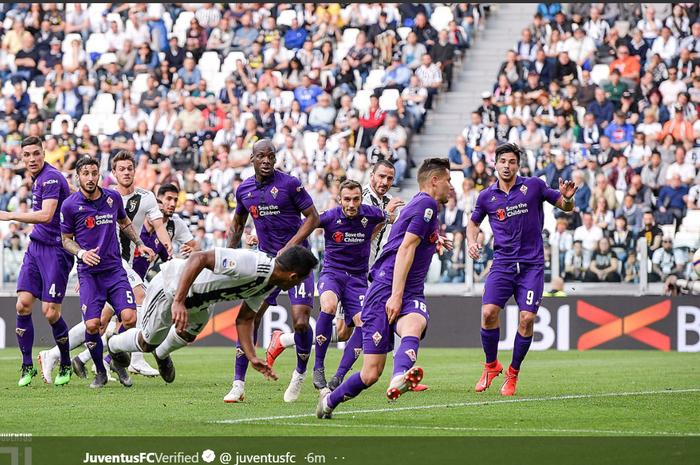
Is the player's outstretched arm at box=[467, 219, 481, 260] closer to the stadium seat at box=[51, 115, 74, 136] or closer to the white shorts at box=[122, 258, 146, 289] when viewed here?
the white shorts at box=[122, 258, 146, 289]

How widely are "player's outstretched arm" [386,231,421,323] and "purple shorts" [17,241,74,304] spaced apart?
5.52 meters

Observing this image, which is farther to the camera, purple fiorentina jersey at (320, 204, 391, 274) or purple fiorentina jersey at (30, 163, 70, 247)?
purple fiorentina jersey at (30, 163, 70, 247)

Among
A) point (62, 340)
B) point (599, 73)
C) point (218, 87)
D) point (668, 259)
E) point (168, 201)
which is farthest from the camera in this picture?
point (218, 87)

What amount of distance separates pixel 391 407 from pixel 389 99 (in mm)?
15240

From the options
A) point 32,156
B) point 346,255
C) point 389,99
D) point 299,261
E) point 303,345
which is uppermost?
point 32,156

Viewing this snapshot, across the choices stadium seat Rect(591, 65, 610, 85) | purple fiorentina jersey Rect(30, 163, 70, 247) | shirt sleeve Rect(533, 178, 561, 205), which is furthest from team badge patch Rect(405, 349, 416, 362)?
stadium seat Rect(591, 65, 610, 85)

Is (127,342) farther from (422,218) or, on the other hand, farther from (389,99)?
(389,99)

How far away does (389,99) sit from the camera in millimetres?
23969

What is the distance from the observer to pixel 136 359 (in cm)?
1302

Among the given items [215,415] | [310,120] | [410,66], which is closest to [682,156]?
[410,66]

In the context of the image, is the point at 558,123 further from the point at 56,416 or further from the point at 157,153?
the point at 56,416

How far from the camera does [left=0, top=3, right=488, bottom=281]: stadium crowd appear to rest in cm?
2300

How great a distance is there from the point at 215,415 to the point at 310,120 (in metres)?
16.3

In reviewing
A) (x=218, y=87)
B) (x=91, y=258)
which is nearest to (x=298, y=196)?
(x=91, y=258)
